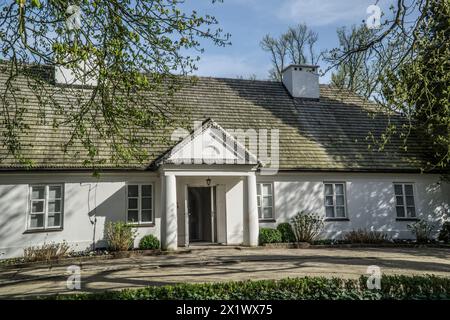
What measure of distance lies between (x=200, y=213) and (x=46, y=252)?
257 inches

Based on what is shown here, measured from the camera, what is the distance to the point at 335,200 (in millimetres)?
18078

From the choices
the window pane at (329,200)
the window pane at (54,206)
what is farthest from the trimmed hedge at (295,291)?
the window pane at (329,200)

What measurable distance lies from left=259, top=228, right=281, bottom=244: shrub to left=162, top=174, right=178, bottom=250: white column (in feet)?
11.9

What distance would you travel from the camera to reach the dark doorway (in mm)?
17125

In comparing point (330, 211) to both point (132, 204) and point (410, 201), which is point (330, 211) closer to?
point (410, 201)

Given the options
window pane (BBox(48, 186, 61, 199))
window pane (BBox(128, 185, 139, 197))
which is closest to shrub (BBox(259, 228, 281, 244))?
window pane (BBox(128, 185, 139, 197))

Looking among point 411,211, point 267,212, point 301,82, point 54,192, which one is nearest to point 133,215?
point 54,192

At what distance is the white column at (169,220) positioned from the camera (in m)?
14.4

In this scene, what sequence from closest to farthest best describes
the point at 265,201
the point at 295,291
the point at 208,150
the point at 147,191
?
the point at 295,291
the point at 208,150
the point at 147,191
the point at 265,201

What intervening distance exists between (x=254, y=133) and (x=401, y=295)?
12.0 meters

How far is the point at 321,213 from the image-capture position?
17672 millimetres

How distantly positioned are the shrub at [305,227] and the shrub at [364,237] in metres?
1.52

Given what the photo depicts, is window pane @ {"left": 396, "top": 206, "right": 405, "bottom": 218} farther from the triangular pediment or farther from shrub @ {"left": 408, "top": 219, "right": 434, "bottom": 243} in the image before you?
the triangular pediment

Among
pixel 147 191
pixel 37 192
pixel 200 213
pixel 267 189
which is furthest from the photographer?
pixel 200 213
